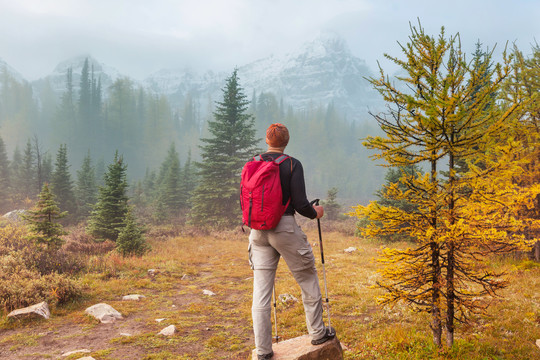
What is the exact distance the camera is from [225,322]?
7035 millimetres

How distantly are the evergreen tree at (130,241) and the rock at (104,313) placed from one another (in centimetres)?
621

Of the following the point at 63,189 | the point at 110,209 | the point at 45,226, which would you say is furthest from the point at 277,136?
the point at 63,189

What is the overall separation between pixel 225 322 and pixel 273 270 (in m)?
4.08

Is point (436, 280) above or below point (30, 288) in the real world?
above

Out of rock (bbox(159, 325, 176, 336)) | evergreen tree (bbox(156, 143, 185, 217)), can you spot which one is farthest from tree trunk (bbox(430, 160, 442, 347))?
evergreen tree (bbox(156, 143, 185, 217))

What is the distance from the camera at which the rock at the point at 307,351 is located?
12.2 ft

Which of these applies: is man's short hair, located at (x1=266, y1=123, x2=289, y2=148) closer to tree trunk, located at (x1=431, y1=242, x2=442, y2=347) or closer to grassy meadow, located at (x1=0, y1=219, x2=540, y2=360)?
grassy meadow, located at (x1=0, y1=219, x2=540, y2=360)

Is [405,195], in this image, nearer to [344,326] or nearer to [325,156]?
[344,326]

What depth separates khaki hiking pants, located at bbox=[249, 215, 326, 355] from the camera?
3590 mm

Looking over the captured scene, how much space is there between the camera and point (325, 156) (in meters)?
103

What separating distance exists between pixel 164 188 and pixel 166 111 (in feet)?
300

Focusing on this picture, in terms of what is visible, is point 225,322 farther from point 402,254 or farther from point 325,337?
point 402,254

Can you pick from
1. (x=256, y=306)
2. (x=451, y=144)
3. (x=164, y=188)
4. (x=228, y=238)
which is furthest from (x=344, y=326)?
(x=164, y=188)

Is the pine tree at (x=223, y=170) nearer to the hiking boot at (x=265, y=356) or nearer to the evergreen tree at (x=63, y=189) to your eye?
the evergreen tree at (x=63, y=189)
